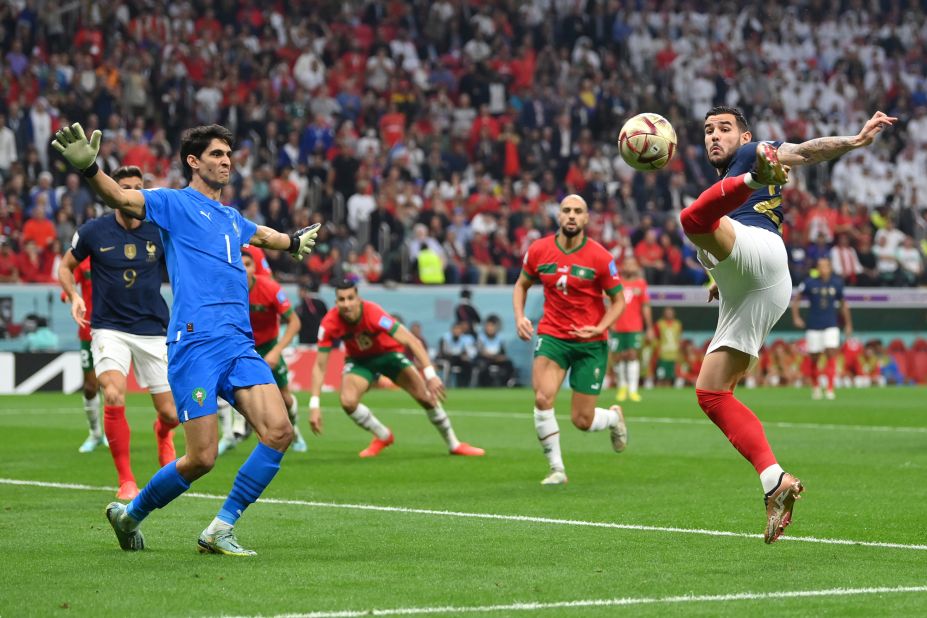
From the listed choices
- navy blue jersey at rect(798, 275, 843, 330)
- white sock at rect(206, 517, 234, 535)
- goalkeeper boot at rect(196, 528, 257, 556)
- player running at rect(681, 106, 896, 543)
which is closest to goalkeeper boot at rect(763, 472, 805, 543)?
player running at rect(681, 106, 896, 543)

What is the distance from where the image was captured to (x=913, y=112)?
40531mm

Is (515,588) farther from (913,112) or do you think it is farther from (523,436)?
(913,112)

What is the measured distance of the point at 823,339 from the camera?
26.9m

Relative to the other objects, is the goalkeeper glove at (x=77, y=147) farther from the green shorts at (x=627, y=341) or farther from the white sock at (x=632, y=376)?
Result: the white sock at (x=632, y=376)

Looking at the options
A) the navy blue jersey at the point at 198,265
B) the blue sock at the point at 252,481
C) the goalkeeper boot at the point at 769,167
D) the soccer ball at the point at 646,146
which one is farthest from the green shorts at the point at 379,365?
the goalkeeper boot at the point at 769,167

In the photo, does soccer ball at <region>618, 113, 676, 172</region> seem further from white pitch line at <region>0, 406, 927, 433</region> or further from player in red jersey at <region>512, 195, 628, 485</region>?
white pitch line at <region>0, 406, 927, 433</region>

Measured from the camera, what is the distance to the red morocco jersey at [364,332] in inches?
619

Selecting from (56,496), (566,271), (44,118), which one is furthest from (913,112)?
(56,496)

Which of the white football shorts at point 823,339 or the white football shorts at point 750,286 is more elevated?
the white football shorts at point 750,286

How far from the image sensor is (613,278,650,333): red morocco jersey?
87.3 ft

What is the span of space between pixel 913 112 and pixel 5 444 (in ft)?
99.4

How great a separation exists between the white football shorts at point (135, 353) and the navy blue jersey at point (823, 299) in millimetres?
16942

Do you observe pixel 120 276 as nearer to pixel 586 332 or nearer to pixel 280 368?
pixel 280 368

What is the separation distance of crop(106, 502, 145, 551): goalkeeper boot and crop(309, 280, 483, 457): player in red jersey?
6915 mm
